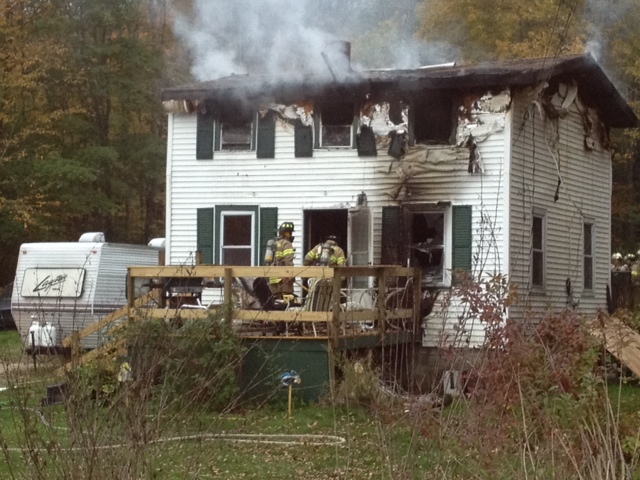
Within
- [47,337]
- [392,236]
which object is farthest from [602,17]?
[47,337]

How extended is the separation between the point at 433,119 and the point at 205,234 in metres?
4.66

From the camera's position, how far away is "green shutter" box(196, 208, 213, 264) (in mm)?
21109

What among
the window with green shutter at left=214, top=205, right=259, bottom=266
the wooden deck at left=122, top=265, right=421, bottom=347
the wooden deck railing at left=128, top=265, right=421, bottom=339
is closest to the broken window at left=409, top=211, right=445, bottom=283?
the wooden deck at left=122, top=265, right=421, bottom=347

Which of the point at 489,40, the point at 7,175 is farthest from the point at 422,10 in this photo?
the point at 7,175

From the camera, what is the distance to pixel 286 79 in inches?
801

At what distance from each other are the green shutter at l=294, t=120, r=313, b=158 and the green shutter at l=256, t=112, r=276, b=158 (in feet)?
1.48

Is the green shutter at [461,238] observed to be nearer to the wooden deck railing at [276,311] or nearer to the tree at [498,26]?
the wooden deck railing at [276,311]

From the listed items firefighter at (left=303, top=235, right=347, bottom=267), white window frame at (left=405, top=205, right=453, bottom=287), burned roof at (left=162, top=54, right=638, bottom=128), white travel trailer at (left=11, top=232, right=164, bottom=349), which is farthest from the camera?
white travel trailer at (left=11, top=232, right=164, bottom=349)

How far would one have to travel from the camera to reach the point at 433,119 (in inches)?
790

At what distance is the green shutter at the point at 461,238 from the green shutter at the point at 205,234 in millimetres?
4536

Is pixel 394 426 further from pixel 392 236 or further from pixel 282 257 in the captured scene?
pixel 392 236

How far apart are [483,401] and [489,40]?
1030 inches

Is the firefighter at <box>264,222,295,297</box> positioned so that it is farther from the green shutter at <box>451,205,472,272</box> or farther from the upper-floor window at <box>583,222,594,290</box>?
the upper-floor window at <box>583,222,594,290</box>

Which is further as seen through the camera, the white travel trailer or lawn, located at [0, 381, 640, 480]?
the white travel trailer
